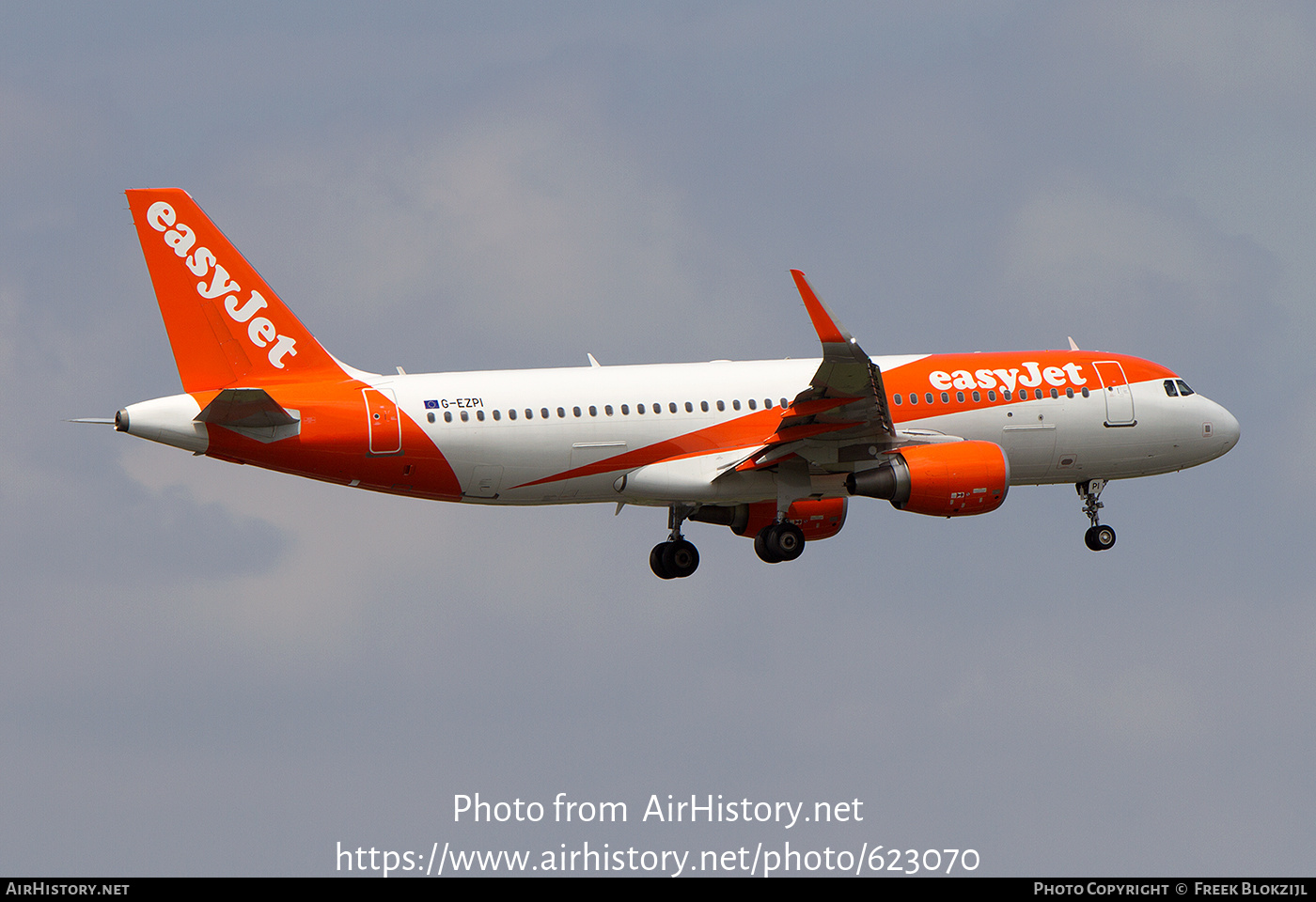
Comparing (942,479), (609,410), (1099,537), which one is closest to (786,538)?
(942,479)

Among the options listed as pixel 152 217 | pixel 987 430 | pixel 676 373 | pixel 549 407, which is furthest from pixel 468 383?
A: pixel 987 430

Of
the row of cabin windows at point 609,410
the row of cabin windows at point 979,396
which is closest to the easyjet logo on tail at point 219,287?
the row of cabin windows at point 609,410

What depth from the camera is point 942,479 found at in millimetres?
44156

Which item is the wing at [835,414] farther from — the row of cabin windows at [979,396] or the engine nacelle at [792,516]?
the engine nacelle at [792,516]

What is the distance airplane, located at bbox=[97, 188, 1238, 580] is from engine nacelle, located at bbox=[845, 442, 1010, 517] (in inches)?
1.9

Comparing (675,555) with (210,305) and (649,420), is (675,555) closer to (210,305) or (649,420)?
(649,420)

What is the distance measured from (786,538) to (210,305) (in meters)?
15.6

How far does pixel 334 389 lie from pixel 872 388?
12775 mm

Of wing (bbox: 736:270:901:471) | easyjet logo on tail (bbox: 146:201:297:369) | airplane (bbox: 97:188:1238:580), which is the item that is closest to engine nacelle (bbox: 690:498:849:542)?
airplane (bbox: 97:188:1238:580)

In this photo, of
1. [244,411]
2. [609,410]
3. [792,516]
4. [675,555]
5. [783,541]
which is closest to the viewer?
[244,411]

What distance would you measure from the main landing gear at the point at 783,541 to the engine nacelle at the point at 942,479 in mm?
2900

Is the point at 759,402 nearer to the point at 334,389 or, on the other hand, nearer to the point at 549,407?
the point at 549,407

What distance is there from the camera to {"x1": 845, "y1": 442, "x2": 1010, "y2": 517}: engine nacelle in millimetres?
44156

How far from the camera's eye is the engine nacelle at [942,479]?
44.2m
